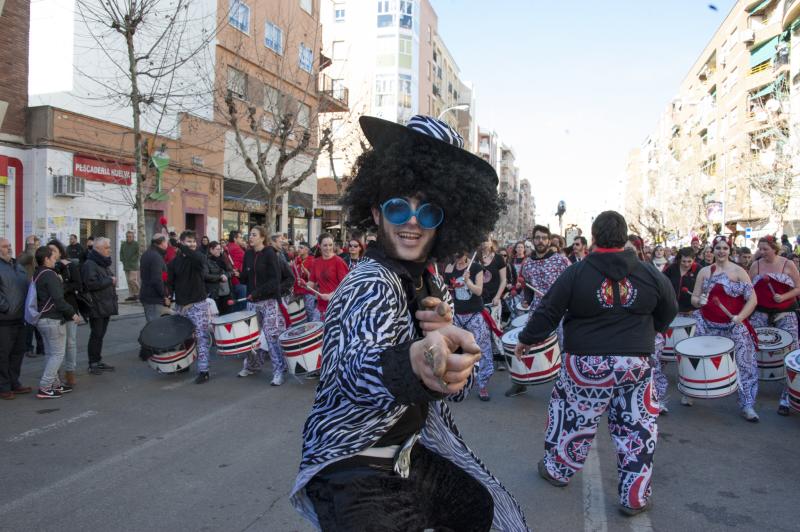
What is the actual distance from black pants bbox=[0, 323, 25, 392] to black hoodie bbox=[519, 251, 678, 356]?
6.24 metres

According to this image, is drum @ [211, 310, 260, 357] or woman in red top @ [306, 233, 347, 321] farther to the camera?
woman in red top @ [306, 233, 347, 321]

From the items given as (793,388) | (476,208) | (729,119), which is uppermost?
(729,119)

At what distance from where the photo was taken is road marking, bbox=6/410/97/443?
566cm

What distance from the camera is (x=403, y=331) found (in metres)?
1.90

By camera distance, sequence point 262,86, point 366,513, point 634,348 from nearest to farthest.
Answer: point 366,513 < point 634,348 < point 262,86

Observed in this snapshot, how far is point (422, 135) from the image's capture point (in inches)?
87.4

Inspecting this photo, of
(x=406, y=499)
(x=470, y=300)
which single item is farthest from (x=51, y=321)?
(x=406, y=499)

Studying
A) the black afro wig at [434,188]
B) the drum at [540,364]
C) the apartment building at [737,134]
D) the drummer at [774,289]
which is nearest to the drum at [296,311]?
the drum at [540,364]

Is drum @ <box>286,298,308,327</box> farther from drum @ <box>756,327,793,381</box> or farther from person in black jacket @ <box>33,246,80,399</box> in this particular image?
drum @ <box>756,327,793,381</box>

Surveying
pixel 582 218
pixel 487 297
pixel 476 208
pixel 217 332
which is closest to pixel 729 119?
pixel 487 297

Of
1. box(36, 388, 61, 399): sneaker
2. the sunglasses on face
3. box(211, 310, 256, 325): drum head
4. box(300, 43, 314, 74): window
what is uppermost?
box(300, 43, 314, 74): window

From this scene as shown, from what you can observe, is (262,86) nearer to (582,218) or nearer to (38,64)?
(38,64)

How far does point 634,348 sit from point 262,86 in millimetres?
20307

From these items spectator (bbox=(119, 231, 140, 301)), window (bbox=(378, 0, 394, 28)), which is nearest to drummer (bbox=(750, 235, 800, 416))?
spectator (bbox=(119, 231, 140, 301))
